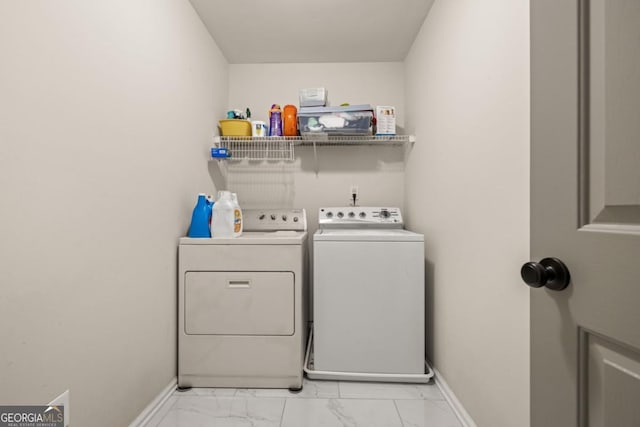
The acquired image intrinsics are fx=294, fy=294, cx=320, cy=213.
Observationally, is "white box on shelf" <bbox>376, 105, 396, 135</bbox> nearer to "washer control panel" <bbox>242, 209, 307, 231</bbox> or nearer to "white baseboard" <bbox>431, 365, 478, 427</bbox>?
"washer control panel" <bbox>242, 209, 307, 231</bbox>

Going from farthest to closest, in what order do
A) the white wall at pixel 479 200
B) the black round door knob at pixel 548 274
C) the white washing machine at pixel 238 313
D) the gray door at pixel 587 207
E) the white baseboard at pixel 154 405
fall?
the white washing machine at pixel 238 313
the white baseboard at pixel 154 405
the white wall at pixel 479 200
the black round door knob at pixel 548 274
the gray door at pixel 587 207

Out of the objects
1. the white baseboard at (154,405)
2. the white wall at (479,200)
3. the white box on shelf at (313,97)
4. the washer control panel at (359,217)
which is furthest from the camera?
the washer control panel at (359,217)

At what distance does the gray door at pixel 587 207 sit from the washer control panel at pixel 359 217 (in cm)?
161

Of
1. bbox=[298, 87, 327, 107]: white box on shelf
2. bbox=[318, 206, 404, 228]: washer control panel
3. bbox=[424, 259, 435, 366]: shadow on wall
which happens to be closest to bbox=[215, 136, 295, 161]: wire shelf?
bbox=[298, 87, 327, 107]: white box on shelf

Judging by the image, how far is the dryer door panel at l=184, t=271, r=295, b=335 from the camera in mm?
1611

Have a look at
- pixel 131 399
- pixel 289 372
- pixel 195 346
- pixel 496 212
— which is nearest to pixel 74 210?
pixel 131 399

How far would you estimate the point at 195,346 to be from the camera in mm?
1615

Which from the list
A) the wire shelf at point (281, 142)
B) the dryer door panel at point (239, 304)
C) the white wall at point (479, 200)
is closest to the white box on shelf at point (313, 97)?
the wire shelf at point (281, 142)

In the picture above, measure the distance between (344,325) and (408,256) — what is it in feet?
1.76

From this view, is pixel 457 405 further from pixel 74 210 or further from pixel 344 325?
pixel 74 210

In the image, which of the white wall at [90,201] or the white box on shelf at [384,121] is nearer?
the white wall at [90,201]

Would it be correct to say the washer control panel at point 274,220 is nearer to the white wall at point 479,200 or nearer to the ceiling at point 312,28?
the white wall at point 479,200

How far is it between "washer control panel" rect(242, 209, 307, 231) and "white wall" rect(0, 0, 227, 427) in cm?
72

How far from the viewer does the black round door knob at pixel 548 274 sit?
537mm
